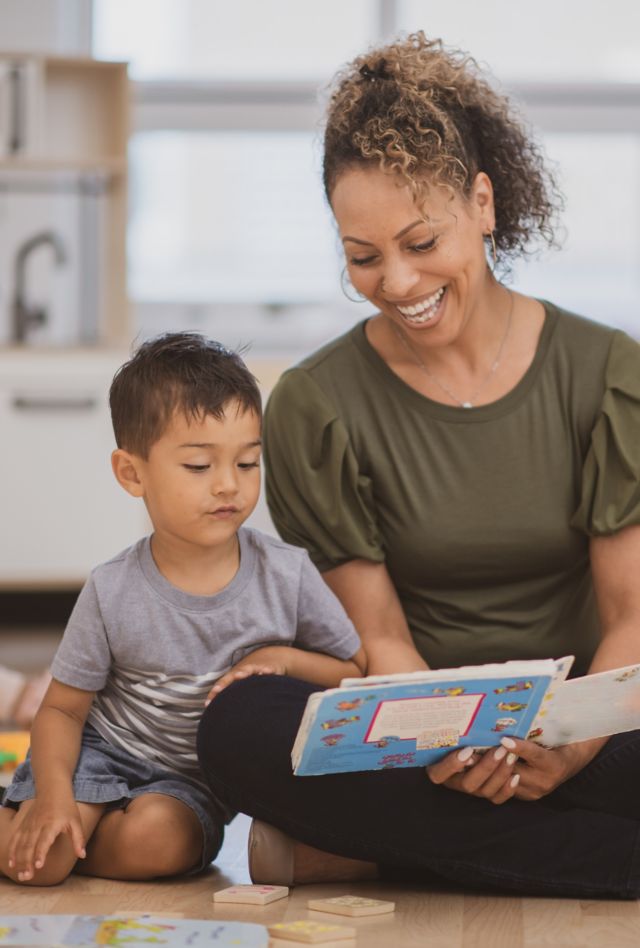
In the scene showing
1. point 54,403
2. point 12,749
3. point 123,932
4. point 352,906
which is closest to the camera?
point 123,932

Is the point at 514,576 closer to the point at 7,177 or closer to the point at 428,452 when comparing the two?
the point at 428,452

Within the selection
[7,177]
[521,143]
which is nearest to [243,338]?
[7,177]

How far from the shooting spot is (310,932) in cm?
143

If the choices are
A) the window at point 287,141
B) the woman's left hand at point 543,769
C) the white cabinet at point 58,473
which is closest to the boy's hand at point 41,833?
the woman's left hand at point 543,769

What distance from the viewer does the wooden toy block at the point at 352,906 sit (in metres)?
1.54

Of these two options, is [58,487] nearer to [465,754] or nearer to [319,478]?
[319,478]

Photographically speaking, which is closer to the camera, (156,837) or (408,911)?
(408,911)

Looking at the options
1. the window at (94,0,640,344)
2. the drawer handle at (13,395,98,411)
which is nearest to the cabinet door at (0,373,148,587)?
the drawer handle at (13,395,98,411)

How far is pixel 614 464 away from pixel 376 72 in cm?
59

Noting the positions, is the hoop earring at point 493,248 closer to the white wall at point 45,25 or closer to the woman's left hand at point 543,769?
the woman's left hand at point 543,769

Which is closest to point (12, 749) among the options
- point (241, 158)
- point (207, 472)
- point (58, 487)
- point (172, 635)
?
point (172, 635)

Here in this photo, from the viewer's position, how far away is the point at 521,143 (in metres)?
1.99

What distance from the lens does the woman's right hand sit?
1.57 metres

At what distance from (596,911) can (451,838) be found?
0.17 m
